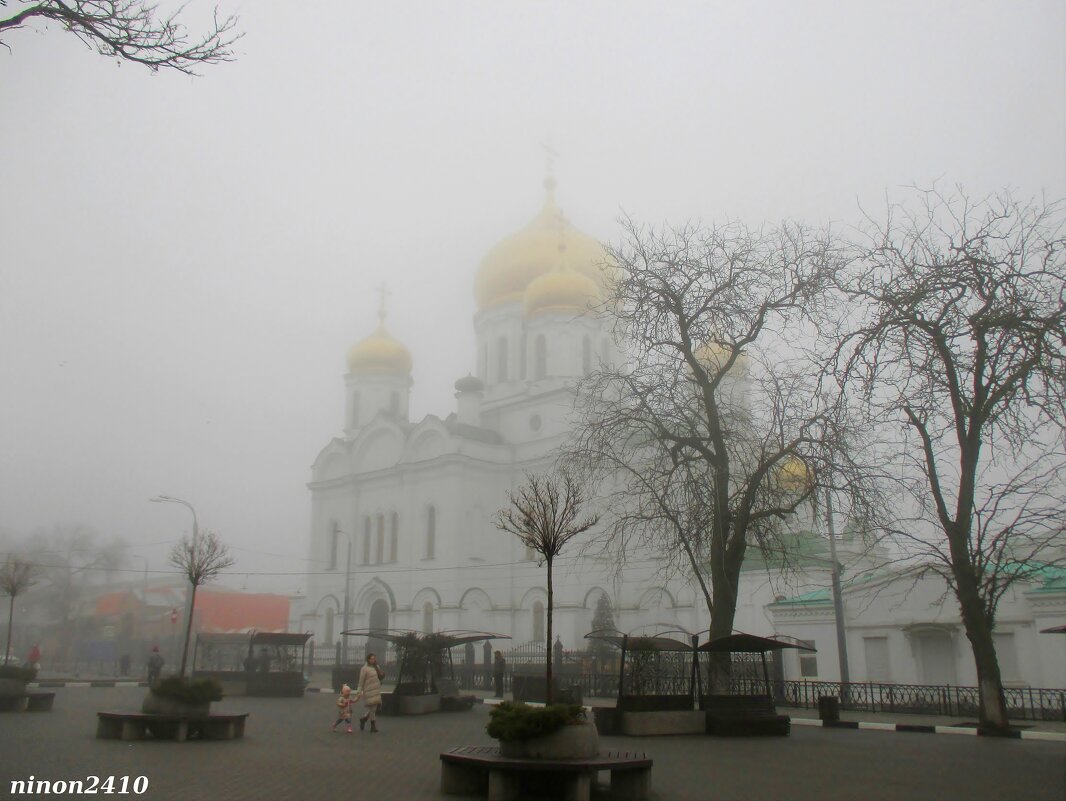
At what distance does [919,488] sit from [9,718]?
16.0 metres

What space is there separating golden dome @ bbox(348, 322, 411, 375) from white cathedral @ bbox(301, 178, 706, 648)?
1.44m

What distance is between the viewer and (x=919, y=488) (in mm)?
17203

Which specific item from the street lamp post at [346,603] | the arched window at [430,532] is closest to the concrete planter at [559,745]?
the street lamp post at [346,603]

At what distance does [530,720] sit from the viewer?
372 inches

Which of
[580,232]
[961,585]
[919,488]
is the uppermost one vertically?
[580,232]

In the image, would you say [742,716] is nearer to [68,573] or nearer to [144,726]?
[144,726]

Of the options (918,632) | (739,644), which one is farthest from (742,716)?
(918,632)

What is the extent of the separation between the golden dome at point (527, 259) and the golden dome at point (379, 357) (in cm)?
590

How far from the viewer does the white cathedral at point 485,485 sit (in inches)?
1513

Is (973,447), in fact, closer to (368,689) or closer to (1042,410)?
(1042,410)

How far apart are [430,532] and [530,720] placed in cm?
3308

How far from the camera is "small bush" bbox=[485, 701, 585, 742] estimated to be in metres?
9.43

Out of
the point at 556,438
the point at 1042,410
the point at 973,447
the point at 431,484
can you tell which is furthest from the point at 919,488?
the point at 431,484

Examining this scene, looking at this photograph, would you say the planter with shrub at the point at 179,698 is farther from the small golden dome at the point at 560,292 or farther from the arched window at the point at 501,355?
the arched window at the point at 501,355
